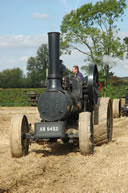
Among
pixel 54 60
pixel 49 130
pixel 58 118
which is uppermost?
pixel 54 60

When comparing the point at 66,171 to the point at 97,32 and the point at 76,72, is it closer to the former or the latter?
the point at 76,72

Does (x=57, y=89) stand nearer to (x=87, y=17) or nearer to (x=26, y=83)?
(x=87, y=17)

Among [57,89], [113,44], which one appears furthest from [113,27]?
[57,89]

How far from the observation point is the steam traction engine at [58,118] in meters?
6.45

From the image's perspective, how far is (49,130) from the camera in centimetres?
649

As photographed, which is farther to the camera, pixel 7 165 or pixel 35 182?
pixel 7 165

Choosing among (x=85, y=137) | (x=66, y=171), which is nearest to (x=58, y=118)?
(x=85, y=137)

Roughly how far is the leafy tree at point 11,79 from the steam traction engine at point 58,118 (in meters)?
66.1

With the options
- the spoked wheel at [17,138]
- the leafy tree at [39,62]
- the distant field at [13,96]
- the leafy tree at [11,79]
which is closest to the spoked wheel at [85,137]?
the spoked wheel at [17,138]

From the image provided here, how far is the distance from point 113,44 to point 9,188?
1152 inches

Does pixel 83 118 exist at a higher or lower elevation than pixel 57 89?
lower

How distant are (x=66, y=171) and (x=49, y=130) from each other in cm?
129

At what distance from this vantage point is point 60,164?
5902 millimetres

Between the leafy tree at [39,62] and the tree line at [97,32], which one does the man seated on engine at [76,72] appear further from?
the leafy tree at [39,62]
